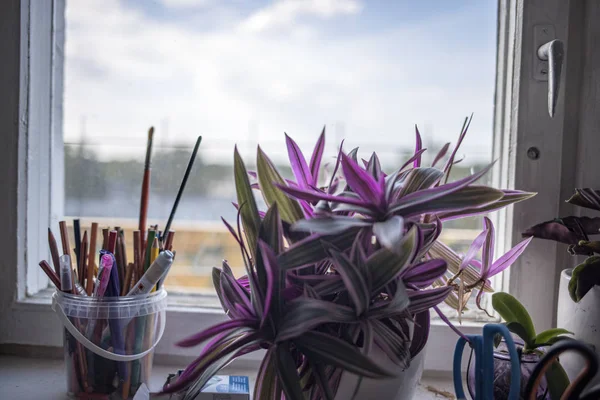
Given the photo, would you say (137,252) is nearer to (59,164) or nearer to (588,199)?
(59,164)

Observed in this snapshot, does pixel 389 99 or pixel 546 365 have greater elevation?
pixel 389 99

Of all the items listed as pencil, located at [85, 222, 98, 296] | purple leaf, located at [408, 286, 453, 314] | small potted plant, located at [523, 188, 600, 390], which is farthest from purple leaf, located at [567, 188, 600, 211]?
pencil, located at [85, 222, 98, 296]

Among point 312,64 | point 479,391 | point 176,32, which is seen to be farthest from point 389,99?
point 479,391

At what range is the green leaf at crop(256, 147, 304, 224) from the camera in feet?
1.58

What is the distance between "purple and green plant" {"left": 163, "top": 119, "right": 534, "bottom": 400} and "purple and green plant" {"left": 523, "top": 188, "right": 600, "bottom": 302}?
12 centimetres

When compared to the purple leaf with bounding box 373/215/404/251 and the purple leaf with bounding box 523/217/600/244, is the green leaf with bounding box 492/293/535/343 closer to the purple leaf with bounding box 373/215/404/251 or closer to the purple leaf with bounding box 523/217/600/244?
the purple leaf with bounding box 523/217/600/244

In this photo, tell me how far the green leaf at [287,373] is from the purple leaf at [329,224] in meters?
0.11

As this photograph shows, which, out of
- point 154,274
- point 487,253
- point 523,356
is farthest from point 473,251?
point 154,274

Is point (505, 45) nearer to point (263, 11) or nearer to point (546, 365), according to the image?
point (263, 11)

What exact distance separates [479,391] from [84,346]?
0.45 m

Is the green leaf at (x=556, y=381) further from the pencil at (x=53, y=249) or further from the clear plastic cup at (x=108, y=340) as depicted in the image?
the pencil at (x=53, y=249)

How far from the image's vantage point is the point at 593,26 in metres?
0.67

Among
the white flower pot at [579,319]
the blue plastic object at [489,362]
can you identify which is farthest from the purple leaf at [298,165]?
the white flower pot at [579,319]

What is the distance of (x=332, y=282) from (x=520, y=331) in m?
0.23
